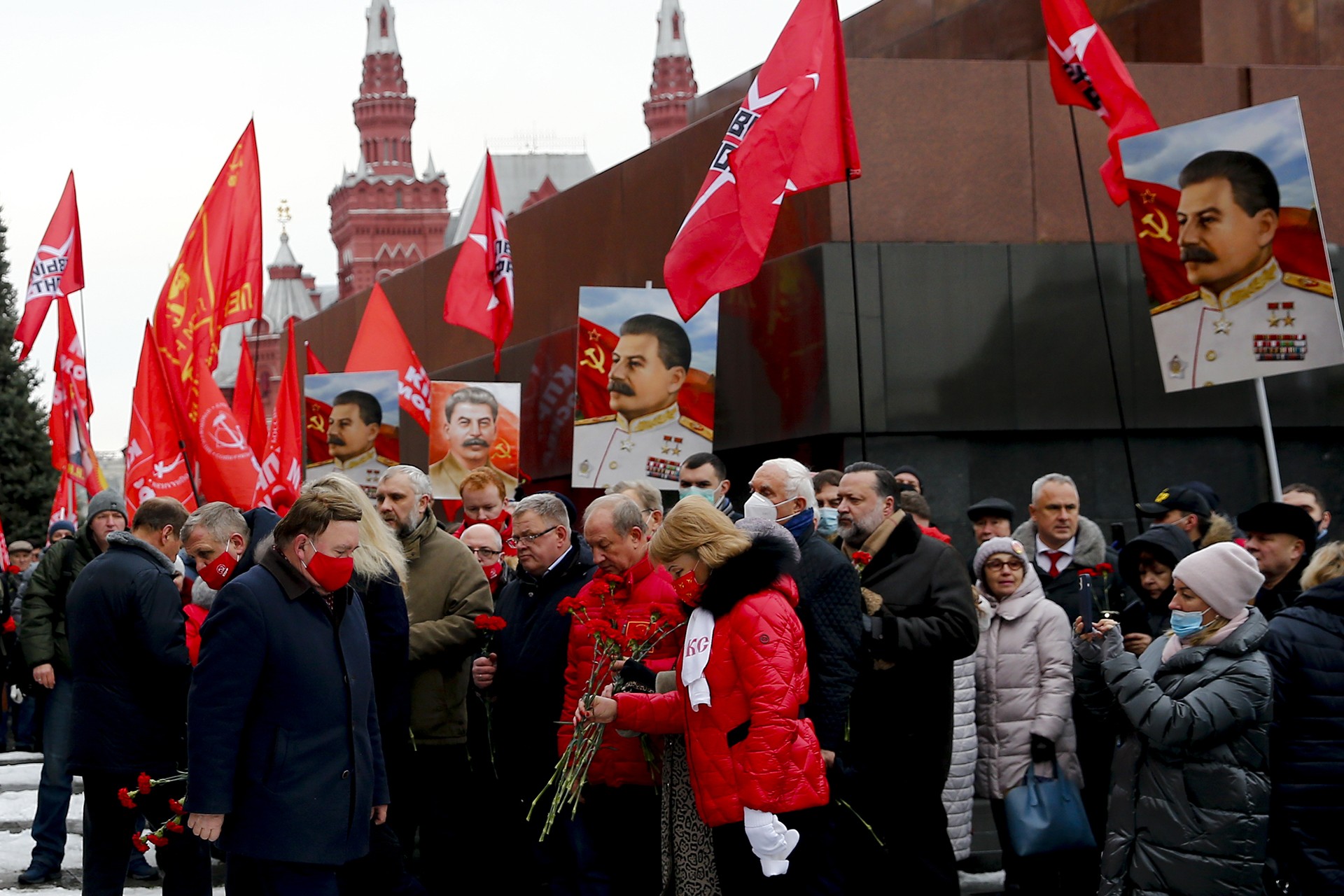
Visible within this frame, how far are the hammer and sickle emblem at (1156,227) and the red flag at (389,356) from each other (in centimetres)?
757

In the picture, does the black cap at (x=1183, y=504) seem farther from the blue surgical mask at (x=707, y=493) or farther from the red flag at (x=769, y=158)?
the red flag at (x=769, y=158)

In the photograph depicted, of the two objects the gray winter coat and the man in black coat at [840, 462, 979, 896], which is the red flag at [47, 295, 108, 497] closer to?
the man in black coat at [840, 462, 979, 896]

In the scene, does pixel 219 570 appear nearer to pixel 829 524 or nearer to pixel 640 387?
pixel 829 524

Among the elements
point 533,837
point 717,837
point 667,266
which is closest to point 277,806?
point 717,837

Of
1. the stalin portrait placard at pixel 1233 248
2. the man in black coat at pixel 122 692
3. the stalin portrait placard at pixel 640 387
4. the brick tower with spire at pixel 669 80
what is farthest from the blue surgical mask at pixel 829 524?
the brick tower with spire at pixel 669 80

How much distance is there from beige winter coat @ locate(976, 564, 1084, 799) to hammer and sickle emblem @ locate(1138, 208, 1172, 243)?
297 centimetres

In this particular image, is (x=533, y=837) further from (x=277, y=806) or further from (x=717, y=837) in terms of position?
(x=277, y=806)

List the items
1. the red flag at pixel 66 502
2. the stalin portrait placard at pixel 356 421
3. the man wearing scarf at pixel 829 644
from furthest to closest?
the red flag at pixel 66 502 → the stalin portrait placard at pixel 356 421 → the man wearing scarf at pixel 829 644

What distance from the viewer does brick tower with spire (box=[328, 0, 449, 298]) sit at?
281 feet

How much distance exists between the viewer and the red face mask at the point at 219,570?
670 cm

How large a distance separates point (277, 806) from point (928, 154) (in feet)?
27.4

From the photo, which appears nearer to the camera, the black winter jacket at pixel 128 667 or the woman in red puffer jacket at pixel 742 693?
the woman in red puffer jacket at pixel 742 693

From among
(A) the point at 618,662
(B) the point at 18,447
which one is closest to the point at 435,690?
(A) the point at 618,662

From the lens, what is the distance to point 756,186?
8430 millimetres
